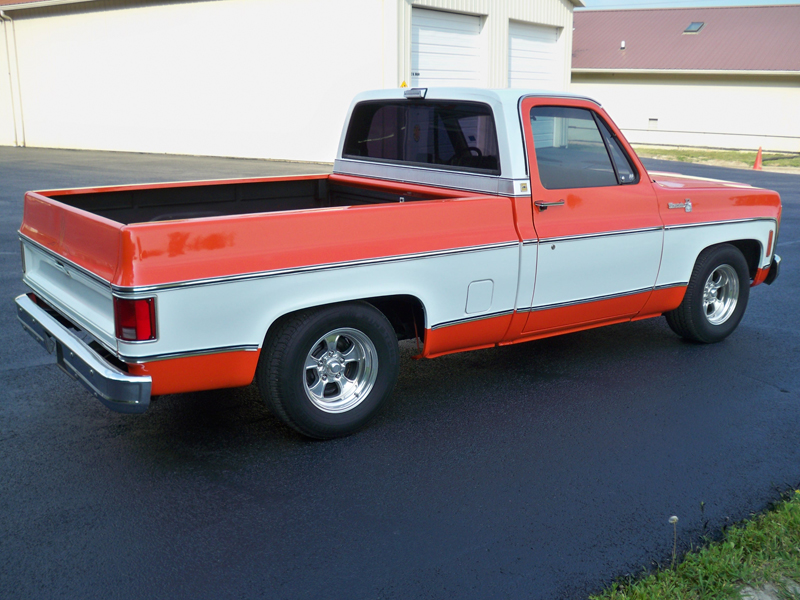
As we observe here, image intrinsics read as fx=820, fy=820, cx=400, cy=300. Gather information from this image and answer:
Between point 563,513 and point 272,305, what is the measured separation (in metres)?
1.67

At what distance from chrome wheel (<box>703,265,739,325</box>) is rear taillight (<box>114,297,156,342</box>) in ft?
13.8

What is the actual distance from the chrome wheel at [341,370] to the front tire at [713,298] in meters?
2.69

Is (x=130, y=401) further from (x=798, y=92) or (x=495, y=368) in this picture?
(x=798, y=92)

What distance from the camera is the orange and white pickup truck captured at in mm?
3766

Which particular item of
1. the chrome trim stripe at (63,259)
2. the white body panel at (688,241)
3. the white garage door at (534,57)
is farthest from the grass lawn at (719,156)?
the chrome trim stripe at (63,259)

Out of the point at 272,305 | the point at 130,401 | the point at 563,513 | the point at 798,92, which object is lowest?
the point at 563,513

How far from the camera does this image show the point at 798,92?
104 ft

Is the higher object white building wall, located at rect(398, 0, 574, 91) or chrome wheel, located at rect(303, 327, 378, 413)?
white building wall, located at rect(398, 0, 574, 91)

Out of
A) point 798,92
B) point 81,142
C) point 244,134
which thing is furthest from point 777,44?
point 81,142

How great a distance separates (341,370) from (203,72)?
19.1 meters

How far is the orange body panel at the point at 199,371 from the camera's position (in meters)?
3.74

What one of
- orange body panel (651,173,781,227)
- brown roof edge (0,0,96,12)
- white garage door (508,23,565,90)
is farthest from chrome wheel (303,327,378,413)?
brown roof edge (0,0,96,12)

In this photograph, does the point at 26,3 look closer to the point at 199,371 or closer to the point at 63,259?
the point at 63,259

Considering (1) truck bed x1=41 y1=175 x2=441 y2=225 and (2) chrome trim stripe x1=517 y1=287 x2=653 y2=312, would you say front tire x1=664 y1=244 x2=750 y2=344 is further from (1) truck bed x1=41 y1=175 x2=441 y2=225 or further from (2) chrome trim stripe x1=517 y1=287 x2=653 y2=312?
(1) truck bed x1=41 y1=175 x2=441 y2=225
